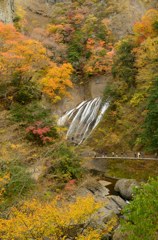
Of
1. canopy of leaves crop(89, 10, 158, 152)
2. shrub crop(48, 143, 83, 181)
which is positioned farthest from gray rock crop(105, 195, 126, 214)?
canopy of leaves crop(89, 10, 158, 152)

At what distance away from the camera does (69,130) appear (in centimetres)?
2886

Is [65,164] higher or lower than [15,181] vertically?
lower

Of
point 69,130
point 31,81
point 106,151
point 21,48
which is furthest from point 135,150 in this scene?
point 21,48

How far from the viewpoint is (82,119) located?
1170 inches

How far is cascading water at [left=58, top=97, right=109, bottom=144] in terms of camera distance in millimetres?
28578

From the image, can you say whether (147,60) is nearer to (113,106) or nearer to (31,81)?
(113,106)

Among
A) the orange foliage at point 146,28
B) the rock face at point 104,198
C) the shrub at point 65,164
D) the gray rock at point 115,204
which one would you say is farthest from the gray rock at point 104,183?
the orange foliage at point 146,28

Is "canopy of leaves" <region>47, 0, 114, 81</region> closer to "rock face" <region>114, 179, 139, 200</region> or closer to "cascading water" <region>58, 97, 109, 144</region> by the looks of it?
"cascading water" <region>58, 97, 109, 144</region>

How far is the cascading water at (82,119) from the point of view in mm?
28578

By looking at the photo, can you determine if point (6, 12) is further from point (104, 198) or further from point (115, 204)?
point (115, 204)

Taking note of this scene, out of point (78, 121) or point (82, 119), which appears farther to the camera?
point (82, 119)

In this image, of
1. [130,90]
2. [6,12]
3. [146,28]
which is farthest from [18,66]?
[6,12]

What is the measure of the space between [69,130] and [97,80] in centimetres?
920

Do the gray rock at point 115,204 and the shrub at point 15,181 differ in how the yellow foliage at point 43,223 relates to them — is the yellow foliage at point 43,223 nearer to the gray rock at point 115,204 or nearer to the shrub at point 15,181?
the shrub at point 15,181
